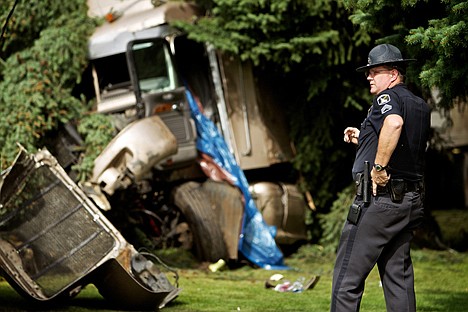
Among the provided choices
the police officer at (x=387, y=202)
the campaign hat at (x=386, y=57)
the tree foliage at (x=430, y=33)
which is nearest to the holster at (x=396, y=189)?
the police officer at (x=387, y=202)

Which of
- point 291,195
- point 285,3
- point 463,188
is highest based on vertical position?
point 285,3

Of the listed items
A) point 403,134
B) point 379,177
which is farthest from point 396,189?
point 403,134

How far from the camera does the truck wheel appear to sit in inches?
469

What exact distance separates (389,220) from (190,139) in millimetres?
6250

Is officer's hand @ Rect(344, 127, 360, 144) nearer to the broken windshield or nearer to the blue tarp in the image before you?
the blue tarp

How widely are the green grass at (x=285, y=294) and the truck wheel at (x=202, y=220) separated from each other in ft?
0.93

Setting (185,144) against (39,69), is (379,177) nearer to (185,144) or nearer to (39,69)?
(185,144)

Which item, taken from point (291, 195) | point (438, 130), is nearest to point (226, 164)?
point (291, 195)

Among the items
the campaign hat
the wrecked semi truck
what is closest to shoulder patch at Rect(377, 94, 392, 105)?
the campaign hat

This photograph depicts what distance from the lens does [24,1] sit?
1248 cm

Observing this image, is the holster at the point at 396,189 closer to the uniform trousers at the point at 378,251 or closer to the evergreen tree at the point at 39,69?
the uniform trousers at the point at 378,251

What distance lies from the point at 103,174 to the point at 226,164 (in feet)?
7.37

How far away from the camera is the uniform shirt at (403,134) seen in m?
6.28

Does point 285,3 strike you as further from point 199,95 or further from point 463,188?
point 463,188
